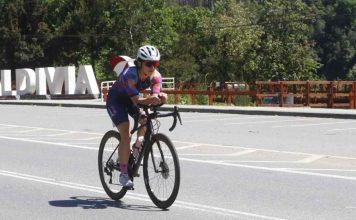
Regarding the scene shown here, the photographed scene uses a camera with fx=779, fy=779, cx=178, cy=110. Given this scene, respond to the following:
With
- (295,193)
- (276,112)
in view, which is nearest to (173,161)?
(295,193)

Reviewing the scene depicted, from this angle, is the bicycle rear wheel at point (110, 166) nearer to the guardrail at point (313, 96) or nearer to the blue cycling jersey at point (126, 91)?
the blue cycling jersey at point (126, 91)

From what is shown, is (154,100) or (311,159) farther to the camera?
(311,159)

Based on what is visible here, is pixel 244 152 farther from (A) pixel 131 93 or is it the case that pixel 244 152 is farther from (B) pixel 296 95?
(B) pixel 296 95

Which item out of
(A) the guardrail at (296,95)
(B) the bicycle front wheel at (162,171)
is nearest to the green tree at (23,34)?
(A) the guardrail at (296,95)

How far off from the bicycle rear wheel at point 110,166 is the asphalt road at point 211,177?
0.55 feet

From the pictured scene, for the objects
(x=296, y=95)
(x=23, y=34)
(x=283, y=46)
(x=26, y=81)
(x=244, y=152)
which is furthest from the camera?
(x=23, y=34)

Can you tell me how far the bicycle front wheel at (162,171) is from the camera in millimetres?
8273

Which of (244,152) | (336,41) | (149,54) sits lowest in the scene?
(244,152)

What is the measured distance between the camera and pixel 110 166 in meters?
9.26

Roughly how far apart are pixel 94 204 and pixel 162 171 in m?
1.13

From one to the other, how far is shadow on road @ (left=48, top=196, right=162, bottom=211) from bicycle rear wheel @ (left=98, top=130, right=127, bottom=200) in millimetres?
122

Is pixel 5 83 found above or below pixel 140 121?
below

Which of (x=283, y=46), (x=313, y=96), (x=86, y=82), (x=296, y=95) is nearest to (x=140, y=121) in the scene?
(x=296, y=95)

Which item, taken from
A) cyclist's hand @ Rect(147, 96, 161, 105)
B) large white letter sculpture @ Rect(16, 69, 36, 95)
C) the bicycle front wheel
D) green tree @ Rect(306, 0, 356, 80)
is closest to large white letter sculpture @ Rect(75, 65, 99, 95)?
large white letter sculpture @ Rect(16, 69, 36, 95)
